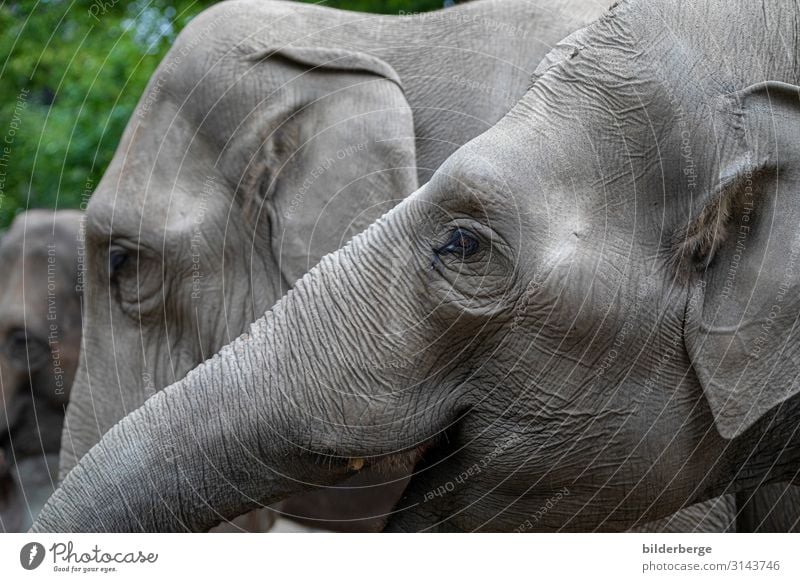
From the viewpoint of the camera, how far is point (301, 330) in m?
2.72

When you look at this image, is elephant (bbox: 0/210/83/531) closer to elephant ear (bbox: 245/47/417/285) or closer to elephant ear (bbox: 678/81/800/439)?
elephant ear (bbox: 245/47/417/285)

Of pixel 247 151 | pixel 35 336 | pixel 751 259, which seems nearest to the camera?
pixel 751 259

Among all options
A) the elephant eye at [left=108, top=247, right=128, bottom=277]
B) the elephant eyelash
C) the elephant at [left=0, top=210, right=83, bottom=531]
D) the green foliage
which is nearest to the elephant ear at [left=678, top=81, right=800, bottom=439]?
the elephant eyelash

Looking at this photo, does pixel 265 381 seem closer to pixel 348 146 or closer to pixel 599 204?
pixel 599 204

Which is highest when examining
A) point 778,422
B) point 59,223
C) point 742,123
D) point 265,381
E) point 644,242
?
point 742,123

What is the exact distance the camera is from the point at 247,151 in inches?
174

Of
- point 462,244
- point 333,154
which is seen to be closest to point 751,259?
point 462,244

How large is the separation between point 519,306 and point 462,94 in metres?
1.81

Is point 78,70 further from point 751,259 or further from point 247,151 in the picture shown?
point 751,259

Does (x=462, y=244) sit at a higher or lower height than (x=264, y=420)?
higher

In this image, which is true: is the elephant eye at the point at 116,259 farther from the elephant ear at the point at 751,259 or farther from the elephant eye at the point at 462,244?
the elephant ear at the point at 751,259

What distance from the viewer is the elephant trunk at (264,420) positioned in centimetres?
268


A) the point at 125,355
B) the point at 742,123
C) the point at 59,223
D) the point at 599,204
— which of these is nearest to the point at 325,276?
the point at 599,204

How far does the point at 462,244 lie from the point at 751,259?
58cm
